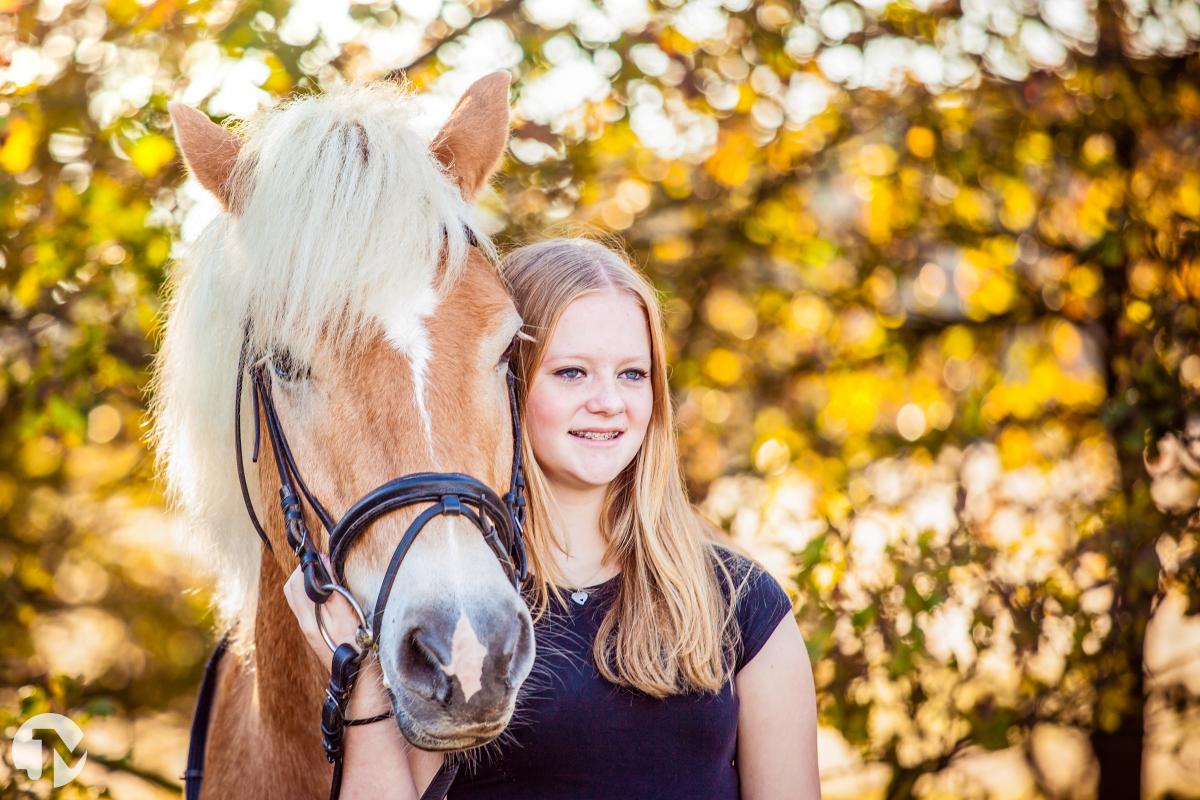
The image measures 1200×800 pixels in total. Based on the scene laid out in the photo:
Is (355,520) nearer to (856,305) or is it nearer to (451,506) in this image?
(451,506)

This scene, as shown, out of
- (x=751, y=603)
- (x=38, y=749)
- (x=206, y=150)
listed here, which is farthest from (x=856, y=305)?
(x=38, y=749)

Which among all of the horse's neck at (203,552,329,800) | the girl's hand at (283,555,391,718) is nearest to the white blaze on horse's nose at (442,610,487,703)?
the girl's hand at (283,555,391,718)

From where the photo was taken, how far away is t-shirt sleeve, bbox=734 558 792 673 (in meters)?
2.17

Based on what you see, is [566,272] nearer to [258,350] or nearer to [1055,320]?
[258,350]

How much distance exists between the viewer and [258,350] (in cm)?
195

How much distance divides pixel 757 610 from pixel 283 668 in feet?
3.45

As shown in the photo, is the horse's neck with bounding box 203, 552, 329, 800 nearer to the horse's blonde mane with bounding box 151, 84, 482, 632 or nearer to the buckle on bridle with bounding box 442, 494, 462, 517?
the horse's blonde mane with bounding box 151, 84, 482, 632

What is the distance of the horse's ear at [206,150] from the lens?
211 centimetres

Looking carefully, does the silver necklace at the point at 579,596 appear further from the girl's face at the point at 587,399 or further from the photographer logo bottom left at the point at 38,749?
the photographer logo bottom left at the point at 38,749

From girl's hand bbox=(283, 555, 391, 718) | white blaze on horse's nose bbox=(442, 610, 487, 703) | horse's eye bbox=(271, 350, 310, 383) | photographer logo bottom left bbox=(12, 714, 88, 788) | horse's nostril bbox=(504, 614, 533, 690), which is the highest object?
horse's eye bbox=(271, 350, 310, 383)

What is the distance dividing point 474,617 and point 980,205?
3756mm

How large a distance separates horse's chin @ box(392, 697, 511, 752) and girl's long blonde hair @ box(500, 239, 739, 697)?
0.45 meters

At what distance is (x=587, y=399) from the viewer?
2.17 metres

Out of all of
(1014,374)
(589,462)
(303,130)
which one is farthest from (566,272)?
(1014,374)
